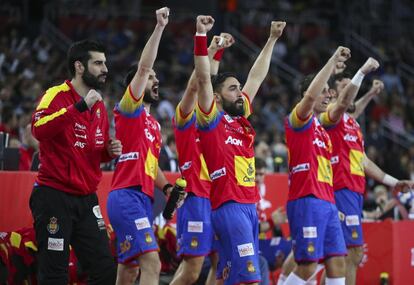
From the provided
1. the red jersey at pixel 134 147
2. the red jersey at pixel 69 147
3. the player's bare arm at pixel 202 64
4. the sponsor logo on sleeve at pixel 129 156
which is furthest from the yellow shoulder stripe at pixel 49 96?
the player's bare arm at pixel 202 64

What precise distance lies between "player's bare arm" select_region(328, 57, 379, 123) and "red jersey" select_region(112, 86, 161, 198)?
261 cm

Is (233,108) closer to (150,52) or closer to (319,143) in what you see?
(150,52)

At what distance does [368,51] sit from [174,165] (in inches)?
482

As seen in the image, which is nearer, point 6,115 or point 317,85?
point 317,85

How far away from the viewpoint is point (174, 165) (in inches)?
544

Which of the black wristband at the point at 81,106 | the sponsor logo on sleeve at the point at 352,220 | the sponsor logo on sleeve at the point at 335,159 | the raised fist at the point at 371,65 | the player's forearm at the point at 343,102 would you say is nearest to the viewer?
the black wristband at the point at 81,106

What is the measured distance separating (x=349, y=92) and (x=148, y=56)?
9.41 ft

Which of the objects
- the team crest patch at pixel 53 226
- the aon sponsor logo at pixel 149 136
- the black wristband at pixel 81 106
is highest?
the black wristband at pixel 81 106

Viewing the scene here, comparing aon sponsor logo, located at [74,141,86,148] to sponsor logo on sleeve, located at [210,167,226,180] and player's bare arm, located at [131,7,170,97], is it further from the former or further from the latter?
sponsor logo on sleeve, located at [210,167,226,180]

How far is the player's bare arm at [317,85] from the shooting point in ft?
32.8

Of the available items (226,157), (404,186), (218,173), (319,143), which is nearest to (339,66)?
(319,143)

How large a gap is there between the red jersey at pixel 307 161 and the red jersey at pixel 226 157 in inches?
49.1

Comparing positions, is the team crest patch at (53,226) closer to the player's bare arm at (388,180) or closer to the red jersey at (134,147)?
the red jersey at (134,147)

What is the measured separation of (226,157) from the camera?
30.1 ft
